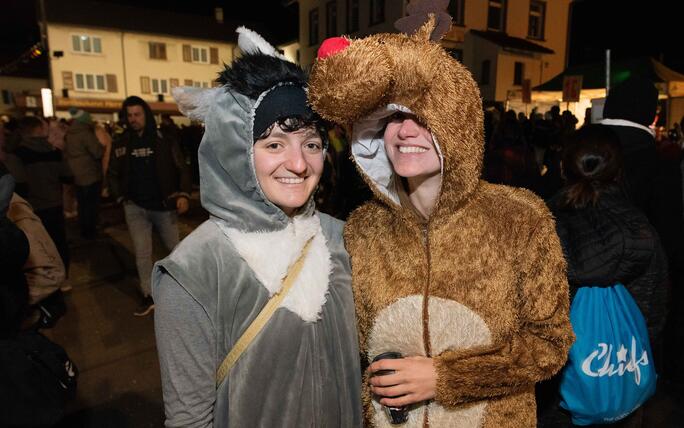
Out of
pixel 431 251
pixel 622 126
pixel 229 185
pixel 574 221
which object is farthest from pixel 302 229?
pixel 622 126

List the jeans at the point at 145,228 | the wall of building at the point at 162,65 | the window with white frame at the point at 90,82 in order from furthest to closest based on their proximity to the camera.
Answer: the wall of building at the point at 162,65
the window with white frame at the point at 90,82
the jeans at the point at 145,228

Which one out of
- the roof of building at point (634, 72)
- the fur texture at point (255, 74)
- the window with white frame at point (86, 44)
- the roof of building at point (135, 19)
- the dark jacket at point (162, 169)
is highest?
the roof of building at point (135, 19)

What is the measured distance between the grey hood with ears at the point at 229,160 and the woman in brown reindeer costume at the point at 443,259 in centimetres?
27

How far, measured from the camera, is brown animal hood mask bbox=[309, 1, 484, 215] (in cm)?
136

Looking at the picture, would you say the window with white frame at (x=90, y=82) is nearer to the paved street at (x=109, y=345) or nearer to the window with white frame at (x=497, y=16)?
the window with white frame at (x=497, y=16)

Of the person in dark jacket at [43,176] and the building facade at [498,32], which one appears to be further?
the building facade at [498,32]

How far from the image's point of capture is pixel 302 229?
1634mm

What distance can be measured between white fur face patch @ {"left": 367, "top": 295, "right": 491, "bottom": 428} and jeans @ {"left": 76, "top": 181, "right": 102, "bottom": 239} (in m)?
8.35

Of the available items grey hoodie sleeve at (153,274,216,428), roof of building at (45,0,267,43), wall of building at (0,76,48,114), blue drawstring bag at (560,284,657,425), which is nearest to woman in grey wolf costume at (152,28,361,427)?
grey hoodie sleeve at (153,274,216,428)

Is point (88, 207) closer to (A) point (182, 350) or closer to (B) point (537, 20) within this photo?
(A) point (182, 350)

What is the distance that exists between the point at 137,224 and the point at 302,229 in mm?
3817

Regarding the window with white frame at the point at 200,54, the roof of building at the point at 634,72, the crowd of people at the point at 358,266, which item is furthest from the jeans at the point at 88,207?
the window with white frame at the point at 200,54

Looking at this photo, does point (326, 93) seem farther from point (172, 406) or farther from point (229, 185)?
point (172, 406)

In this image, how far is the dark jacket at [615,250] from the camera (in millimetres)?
2180
